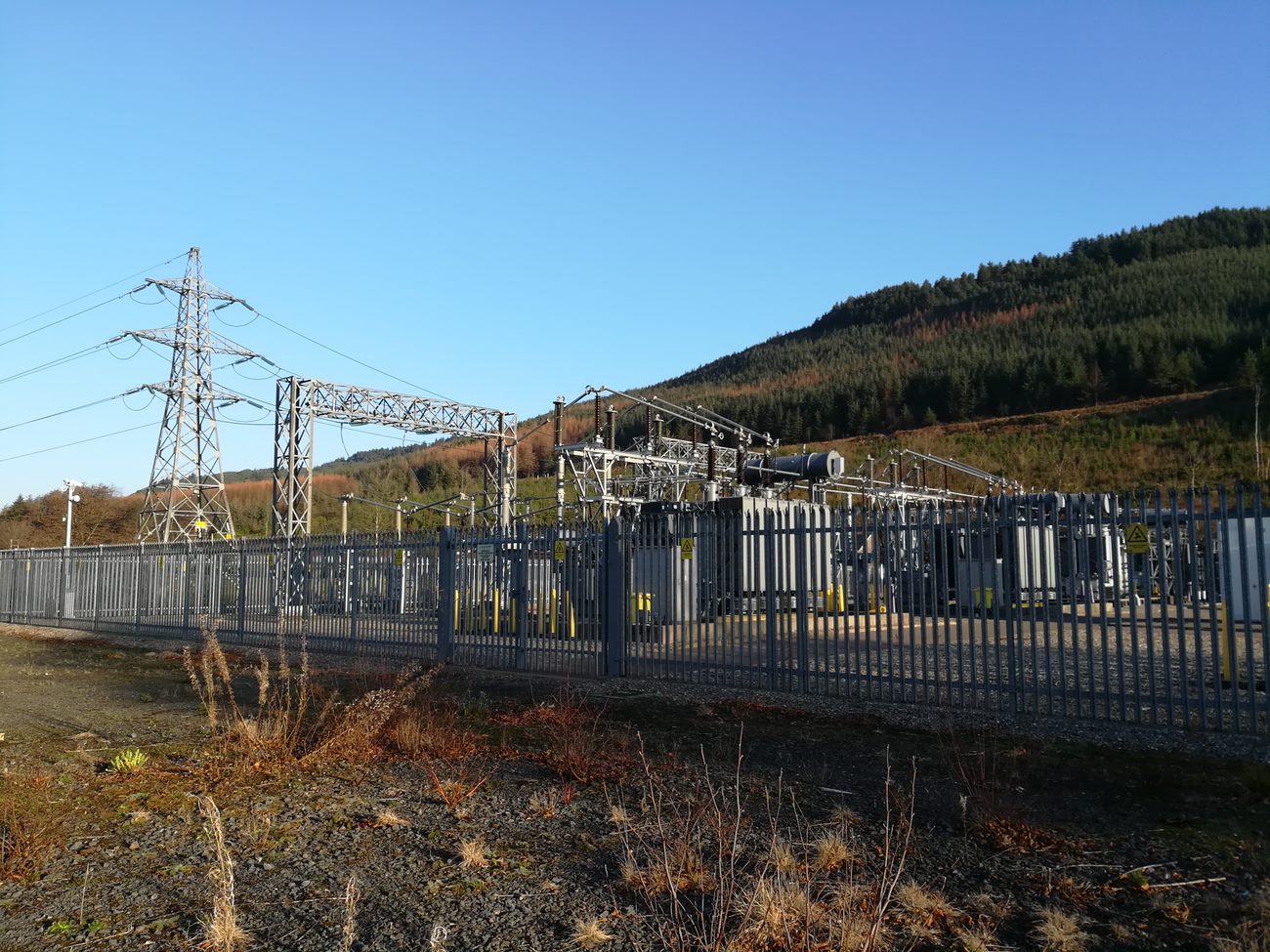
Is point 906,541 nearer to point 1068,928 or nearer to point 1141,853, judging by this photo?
point 1141,853

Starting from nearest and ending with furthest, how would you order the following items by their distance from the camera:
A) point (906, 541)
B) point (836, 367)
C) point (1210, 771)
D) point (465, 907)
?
point (465, 907)
point (1210, 771)
point (906, 541)
point (836, 367)

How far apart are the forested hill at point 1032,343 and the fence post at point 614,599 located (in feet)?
235

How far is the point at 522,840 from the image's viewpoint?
5547 millimetres

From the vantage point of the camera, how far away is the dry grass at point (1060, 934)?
3916 millimetres

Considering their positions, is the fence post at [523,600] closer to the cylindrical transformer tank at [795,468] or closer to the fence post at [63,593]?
the cylindrical transformer tank at [795,468]

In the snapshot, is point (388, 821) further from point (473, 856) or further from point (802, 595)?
point (802, 595)

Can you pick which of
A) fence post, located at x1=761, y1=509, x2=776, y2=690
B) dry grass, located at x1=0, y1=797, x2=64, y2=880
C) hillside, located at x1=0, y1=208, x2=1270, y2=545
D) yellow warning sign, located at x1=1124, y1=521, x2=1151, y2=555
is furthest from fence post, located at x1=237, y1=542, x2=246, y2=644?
hillside, located at x1=0, y1=208, x2=1270, y2=545

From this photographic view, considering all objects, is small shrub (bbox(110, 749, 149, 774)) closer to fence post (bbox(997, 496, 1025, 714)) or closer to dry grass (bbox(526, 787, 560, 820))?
dry grass (bbox(526, 787, 560, 820))

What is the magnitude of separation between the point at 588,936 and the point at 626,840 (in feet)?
3.87

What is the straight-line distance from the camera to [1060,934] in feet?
13.0

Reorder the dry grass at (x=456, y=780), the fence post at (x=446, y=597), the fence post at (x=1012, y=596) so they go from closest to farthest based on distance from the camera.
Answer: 1. the dry grass at (x=456, y=780)
2. the fence post at (x=1012, y=596)
3. the fence post at (x=446, y=597)

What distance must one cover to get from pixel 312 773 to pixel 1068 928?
550 centimetres

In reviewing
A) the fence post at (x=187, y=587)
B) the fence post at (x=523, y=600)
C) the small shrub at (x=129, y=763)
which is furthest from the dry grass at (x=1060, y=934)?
the fence post at (x=187, y=587)

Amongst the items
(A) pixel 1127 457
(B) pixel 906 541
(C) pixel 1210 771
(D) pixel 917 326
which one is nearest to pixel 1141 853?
(C) pixel 1210 771
